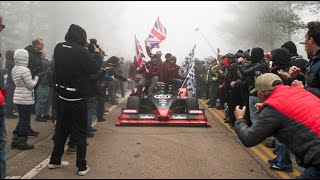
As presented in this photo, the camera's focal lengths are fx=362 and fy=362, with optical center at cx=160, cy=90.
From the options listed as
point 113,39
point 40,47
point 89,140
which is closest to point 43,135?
point 89,140

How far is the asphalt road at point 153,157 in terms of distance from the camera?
16.7ft

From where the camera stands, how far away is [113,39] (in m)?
60.7

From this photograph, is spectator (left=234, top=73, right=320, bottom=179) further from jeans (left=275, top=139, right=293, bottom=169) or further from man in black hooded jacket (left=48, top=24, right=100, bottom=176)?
man in black hooded jacket (left=48, top=24, right=100, bottom=176)

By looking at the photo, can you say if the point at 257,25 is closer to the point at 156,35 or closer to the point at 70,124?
the point at 156,35

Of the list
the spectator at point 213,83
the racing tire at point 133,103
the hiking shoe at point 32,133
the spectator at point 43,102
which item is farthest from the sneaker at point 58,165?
the spectator at point 213,83

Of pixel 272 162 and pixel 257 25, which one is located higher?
pixel 257 25

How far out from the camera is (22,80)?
22.4 ft

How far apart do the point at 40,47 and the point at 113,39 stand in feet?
176

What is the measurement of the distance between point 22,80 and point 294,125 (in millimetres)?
5206

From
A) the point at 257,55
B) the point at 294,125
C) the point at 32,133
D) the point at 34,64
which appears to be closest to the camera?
the point at 294,125

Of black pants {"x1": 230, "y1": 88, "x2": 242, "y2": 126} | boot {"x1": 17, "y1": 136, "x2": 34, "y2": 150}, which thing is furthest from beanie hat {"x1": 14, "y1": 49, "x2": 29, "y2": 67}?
black pants {"x1": 230, "y1": 88, "x2": 242, "y2": 126}

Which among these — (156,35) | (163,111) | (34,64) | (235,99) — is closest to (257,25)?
(156,35)

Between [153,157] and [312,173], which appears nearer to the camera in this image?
[312,173]

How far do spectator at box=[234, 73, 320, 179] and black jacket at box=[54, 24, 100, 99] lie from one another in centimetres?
269
